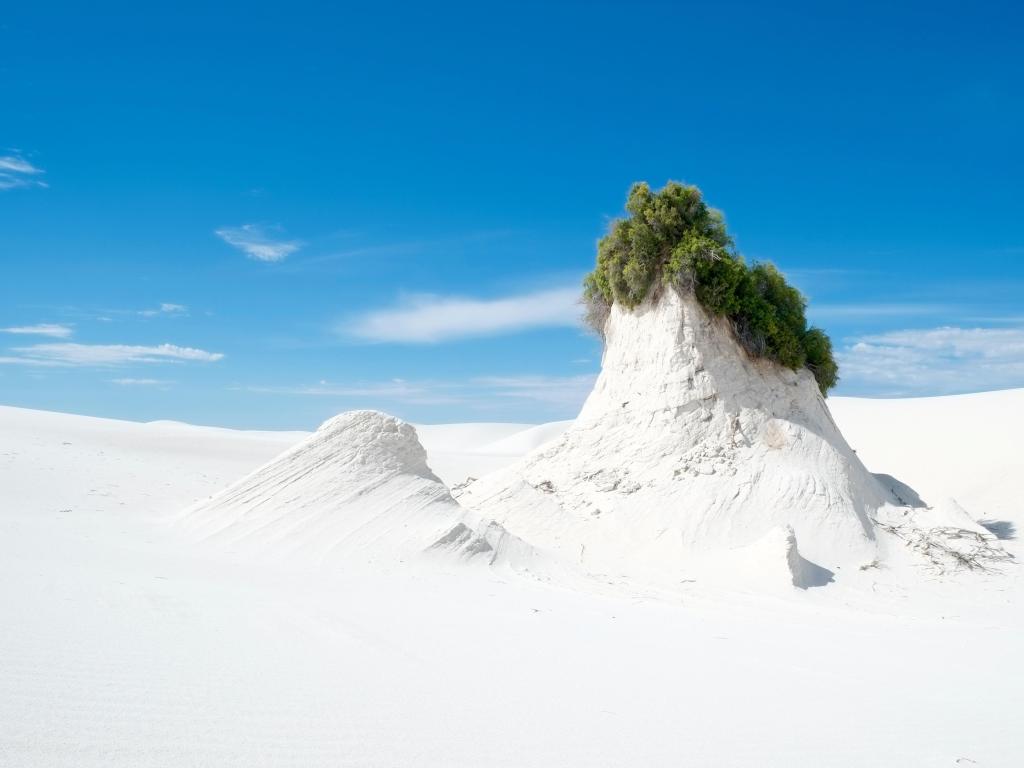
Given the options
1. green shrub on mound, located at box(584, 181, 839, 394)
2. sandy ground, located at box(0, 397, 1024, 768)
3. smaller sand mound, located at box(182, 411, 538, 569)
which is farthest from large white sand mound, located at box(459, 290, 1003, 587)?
smaller sand mound, located at box(182, 411, 538, 569)

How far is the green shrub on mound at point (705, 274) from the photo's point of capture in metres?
15.0

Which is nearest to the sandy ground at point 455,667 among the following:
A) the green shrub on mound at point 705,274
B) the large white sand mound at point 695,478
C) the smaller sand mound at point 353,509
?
the smaller sand mound at point 353,509

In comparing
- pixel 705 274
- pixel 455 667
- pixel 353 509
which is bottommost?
pixel 455 667

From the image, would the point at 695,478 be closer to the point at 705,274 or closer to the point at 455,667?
the point at 705,274

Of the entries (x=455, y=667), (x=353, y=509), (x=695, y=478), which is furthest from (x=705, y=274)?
(x=455, y=667)

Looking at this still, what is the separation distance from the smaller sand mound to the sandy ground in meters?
0.63

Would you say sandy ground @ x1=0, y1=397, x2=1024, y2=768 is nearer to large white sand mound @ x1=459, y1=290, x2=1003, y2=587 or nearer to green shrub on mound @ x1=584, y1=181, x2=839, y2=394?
large white sand mound @ x1=459, y1=290, x2=1003, y2=587

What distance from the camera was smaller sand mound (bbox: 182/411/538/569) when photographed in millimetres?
9844

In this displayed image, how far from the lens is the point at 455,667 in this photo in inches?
204

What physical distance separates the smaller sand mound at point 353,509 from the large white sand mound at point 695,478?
2.34 metres

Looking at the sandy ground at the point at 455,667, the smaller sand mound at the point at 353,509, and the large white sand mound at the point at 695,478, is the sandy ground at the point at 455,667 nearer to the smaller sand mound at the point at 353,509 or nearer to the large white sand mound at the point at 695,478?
the smaller sand mound at the point at 353,509

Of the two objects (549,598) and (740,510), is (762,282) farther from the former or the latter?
(549,598)

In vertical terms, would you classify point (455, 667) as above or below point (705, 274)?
below

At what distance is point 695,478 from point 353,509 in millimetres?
6396
